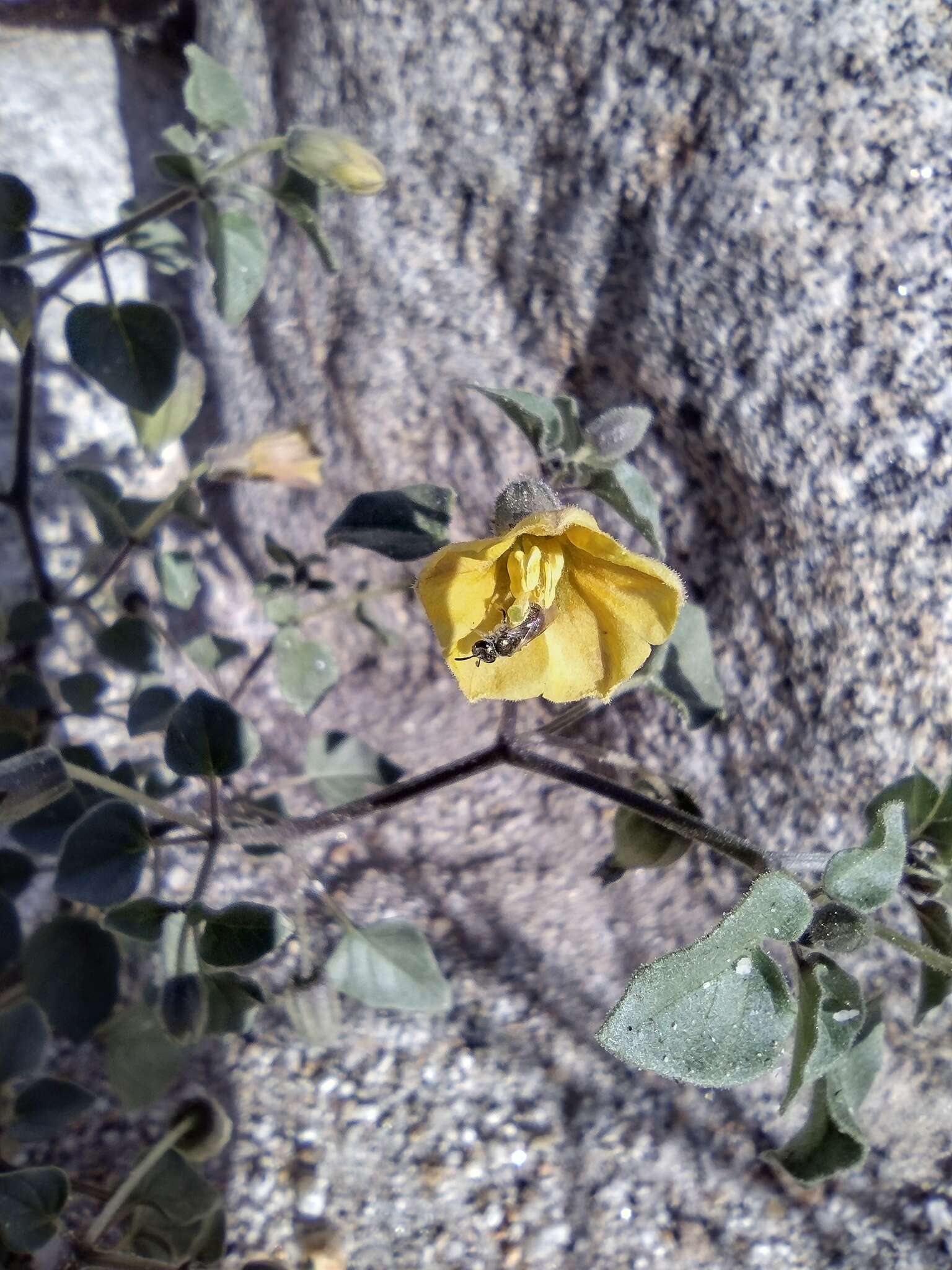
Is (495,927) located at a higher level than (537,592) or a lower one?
lower

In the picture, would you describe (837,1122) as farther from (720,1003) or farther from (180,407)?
(180,407)

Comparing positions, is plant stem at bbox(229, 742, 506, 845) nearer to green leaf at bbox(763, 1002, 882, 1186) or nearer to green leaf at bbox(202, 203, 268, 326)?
green leaf at bbox(763, 1002, 882, 1186)

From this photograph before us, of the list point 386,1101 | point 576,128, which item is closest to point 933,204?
point 576,128

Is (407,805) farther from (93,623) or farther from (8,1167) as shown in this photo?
(8,1167)

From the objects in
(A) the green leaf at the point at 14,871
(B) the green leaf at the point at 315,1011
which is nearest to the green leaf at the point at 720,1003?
(B) the green leaf at the point at 315,1011

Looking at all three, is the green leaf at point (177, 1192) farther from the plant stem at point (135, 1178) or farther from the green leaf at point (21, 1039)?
the green leaf at point (21, 1039)

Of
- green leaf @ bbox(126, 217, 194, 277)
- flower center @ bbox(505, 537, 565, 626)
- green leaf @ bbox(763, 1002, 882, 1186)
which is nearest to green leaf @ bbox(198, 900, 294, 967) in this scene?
flower center @ bbox(505, 537, 565, 626)

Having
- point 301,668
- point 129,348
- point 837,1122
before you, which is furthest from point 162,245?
point 837,1122
